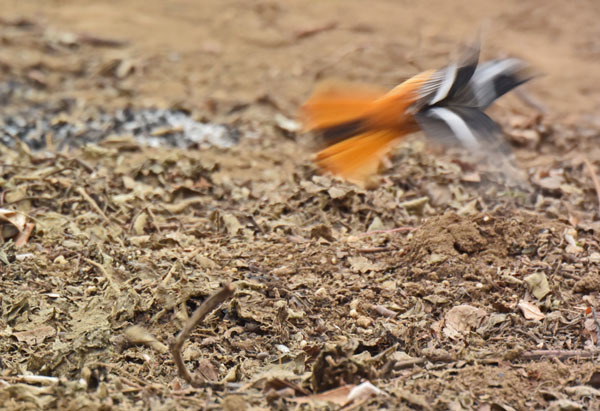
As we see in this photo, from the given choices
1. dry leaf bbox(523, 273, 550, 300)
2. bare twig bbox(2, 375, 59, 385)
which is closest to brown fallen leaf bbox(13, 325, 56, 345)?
bare twig bbox(2, 375, 59, 385)

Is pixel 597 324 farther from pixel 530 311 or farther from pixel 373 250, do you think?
pixel 373 250

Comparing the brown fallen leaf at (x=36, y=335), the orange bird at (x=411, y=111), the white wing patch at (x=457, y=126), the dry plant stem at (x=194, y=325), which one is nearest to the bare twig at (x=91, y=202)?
the brown fallen leaf at (x=36, y=335)

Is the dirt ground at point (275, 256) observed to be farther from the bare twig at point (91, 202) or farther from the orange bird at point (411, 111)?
the orange bird at point (411, 111)

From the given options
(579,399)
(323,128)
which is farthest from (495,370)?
(323,128)

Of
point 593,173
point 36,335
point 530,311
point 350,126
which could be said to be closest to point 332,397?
point 530,311

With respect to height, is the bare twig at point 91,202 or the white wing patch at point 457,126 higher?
the white wing patch at point 457,126

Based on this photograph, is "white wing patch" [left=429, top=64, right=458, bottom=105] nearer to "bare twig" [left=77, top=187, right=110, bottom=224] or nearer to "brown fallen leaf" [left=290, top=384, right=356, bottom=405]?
"brown fallen leaf" [left=290, top=384, right=356, bottom=405]

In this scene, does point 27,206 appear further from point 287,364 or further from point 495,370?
point 495,370
